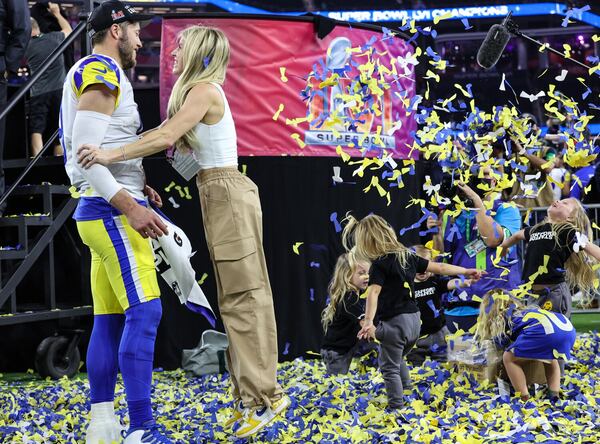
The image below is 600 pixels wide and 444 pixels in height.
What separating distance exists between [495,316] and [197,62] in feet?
9.25

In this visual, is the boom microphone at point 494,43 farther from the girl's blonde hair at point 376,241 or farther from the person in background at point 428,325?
the person in background at point 428,325

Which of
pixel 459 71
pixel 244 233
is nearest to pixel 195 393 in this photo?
pixel 244 233

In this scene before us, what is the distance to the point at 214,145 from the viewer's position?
4316 millimetres

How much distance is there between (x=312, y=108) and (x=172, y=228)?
4.00 metres

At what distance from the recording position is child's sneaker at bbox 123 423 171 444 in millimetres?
4070

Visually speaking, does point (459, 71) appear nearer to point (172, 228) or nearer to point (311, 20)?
point (311, 20)

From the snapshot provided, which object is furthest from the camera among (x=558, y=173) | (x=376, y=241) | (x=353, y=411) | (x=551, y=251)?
(x=558, y=173)

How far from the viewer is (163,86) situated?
7871 mm

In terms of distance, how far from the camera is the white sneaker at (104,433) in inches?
170

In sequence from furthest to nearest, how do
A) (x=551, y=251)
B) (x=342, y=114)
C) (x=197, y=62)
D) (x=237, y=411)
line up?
1. (x=342, y=114)
2. (x=551, y=251)
3. (x=237, y=411)
4. (x=197, y=62)

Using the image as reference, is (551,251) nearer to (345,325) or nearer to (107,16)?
(345,325)

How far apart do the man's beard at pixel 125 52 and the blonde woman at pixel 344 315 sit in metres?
3.13

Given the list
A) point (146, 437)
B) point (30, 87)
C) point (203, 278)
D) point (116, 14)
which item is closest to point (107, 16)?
point (116, 14)

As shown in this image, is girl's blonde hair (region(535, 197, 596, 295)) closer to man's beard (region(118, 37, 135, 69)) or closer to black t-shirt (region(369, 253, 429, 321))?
black t-shirt (region(369, 253, 429, 321))
